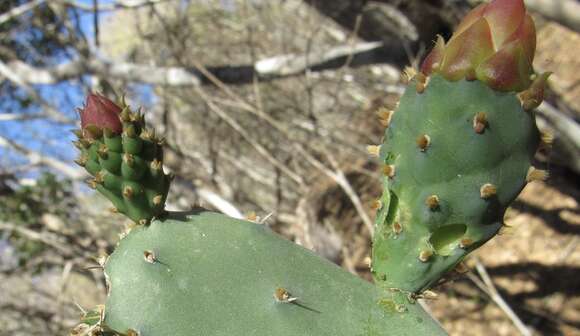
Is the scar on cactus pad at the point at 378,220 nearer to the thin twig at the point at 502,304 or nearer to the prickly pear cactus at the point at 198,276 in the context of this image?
the prickly pear cactus at the point at 198,276

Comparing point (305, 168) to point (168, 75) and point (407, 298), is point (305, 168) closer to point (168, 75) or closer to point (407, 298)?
point (168, 75)

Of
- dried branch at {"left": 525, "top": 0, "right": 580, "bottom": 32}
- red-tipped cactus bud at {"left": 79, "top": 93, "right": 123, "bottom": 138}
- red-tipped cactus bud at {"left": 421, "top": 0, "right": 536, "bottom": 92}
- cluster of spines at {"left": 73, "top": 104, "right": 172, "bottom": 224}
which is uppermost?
red-tipped cactus bud at {"left": 421, "top": 0, "right": 536, "bottom": 92}

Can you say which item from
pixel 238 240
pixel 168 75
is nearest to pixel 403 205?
pixel 238 240

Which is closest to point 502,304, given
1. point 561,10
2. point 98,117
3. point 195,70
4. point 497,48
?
point 561,10

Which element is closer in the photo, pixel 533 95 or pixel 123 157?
pixel 533 95

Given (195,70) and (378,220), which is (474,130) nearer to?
(378,220)

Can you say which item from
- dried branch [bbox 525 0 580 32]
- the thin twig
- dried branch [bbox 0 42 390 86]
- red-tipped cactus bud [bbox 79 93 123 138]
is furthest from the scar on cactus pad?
dried branch [bbox 0 42 390 86]

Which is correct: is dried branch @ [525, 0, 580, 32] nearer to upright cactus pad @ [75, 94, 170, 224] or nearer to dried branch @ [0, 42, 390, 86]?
dried branch @ [0, 42, 390, 86]
